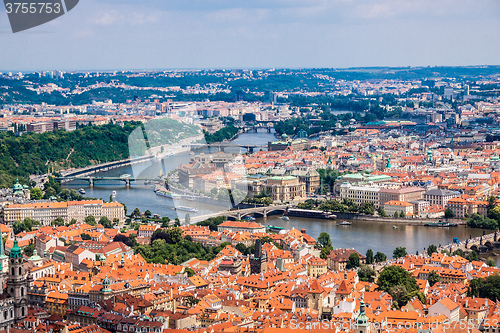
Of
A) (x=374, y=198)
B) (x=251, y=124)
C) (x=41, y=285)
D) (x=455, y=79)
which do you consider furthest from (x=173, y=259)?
(x=455, y=79)

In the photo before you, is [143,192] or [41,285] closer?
[41,285]

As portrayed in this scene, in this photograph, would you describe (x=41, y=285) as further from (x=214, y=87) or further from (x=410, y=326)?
(x=214, y=87)

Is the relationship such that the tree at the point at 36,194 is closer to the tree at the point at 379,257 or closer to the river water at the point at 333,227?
the river water at the point at 333,227

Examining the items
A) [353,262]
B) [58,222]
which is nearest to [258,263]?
[353,262]

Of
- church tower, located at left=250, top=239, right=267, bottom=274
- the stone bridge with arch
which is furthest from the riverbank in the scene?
church tower, located at left=250, top=239, right=267, bottom=274

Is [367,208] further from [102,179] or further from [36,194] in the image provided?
[102,179]

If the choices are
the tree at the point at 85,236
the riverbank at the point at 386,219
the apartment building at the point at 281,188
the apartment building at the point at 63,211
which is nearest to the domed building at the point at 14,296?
the tree at the point at 85,236
